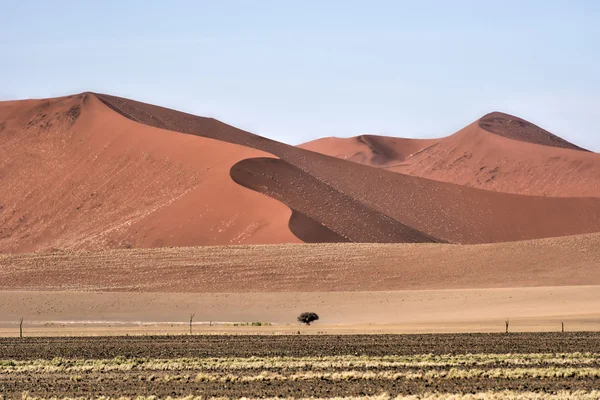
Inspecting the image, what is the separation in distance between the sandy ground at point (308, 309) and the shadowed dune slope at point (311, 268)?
2831mm

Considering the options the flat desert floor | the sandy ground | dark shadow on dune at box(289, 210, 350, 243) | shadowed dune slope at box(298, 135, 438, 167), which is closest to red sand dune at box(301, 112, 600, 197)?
shadowed dune slope at box(298, 135, 438, 167)

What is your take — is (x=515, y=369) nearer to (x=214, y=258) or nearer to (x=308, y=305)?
(x=308, y=305)

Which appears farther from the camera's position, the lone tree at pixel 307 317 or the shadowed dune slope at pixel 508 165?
the shadowed dune slope at pixel 508 165

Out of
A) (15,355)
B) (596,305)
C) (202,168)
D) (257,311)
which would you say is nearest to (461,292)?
(596,305)

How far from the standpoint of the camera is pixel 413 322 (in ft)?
119

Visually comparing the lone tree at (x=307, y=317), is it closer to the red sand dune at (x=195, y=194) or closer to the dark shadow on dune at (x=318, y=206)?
the red sand dune at (x=195, y=194)

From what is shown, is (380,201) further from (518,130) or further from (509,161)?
(518,130)

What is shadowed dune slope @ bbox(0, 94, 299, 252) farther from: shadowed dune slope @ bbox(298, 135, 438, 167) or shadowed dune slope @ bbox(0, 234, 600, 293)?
shadowed dune slope @ bbox(298, 135, 438, 167)

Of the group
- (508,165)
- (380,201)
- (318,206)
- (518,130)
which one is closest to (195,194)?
(318,206)

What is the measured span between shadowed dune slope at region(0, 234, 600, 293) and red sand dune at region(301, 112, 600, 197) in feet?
163

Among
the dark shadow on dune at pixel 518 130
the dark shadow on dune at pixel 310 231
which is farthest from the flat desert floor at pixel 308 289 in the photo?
the dark shadow on dune at pixel 518 130

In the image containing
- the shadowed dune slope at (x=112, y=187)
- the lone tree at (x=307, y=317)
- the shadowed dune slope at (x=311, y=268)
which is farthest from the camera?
the shadowed dune slope at (x=112, y=187)

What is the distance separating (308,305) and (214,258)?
1069 centimetres

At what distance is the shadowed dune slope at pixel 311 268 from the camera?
151 ft
